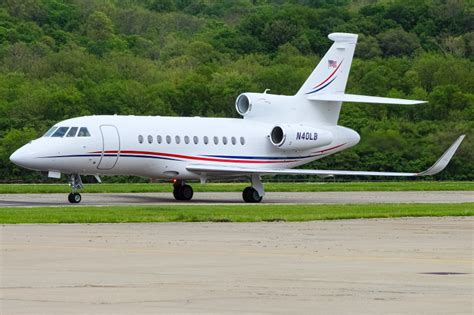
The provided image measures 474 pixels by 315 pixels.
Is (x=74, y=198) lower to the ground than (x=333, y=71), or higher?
lower

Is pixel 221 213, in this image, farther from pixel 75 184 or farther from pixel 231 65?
pixel 231 65

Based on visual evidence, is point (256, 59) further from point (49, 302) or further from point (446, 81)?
point (49, 302)

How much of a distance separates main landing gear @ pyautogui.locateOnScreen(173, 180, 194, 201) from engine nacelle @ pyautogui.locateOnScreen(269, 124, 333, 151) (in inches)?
146

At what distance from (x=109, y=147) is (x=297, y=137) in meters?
8.07

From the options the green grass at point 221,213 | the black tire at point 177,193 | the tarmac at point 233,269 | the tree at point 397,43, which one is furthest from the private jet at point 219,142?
the tree at point 397,43

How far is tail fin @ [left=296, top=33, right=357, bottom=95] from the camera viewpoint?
1937 inches

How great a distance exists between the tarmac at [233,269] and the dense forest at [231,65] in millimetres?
28269

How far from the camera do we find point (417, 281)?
60.5 feet

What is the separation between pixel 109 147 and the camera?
42656 millimetres

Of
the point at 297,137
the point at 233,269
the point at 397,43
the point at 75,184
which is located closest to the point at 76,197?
the point at 75,184

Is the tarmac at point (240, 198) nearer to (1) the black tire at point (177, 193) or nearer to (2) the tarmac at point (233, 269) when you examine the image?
(1) the black tire at point (177, 193)

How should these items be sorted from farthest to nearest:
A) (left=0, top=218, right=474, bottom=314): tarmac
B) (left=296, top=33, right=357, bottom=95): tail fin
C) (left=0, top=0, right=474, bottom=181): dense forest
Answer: (left=0, top=0, right=474, bottom=181): dense forest, (left=296, top=33, right=357, bottom=95): tail fin, (left=0, top=218, right=474, bottom=314): tarmac

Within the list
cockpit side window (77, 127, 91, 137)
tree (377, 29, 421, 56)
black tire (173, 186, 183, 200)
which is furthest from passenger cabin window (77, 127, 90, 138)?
tree (377, 29, 421, 56)

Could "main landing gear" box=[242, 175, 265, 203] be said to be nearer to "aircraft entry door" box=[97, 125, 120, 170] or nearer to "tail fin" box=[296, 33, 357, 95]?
"aircraft entry door" box=[97, 125, 120, 170]
